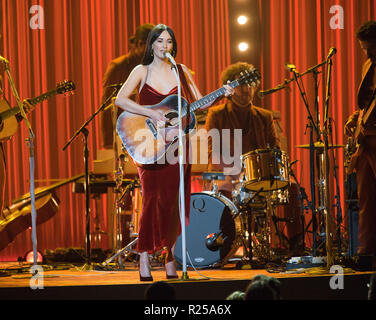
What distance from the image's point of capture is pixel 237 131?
20.1ft

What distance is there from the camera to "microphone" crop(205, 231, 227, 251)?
541 centimetres

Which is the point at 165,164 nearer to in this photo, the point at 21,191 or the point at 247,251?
the point at 247,251

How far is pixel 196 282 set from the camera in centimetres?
380

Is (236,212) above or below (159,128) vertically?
below

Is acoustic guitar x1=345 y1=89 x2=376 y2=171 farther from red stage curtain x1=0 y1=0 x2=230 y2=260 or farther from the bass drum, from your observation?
red stage curtain x1=0 y1=0 x2=230 y2=260

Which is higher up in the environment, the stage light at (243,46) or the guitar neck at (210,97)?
the stage light at (243,46)

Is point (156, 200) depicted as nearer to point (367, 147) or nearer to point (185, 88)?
point (185, 88)

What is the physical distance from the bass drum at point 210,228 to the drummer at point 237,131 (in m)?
0.44

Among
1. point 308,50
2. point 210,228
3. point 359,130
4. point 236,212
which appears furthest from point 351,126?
point 308,50

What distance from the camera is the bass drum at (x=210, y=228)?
17.8ft

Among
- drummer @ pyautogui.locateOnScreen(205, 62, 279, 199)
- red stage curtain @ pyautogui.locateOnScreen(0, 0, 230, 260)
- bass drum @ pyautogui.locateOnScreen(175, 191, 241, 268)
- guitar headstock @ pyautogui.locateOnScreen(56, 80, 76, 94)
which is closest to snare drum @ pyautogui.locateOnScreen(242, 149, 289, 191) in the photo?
bass drum @ pyautogui.locateOnScreen(175, 191, 241, 268)

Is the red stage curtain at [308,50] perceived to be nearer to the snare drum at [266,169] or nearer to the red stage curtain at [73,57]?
the red stage curtain at [73,57]

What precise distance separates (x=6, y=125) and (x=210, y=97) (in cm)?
201

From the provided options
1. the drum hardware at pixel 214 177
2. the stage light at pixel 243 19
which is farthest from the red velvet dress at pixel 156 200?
the stage light at pixel 243 19
